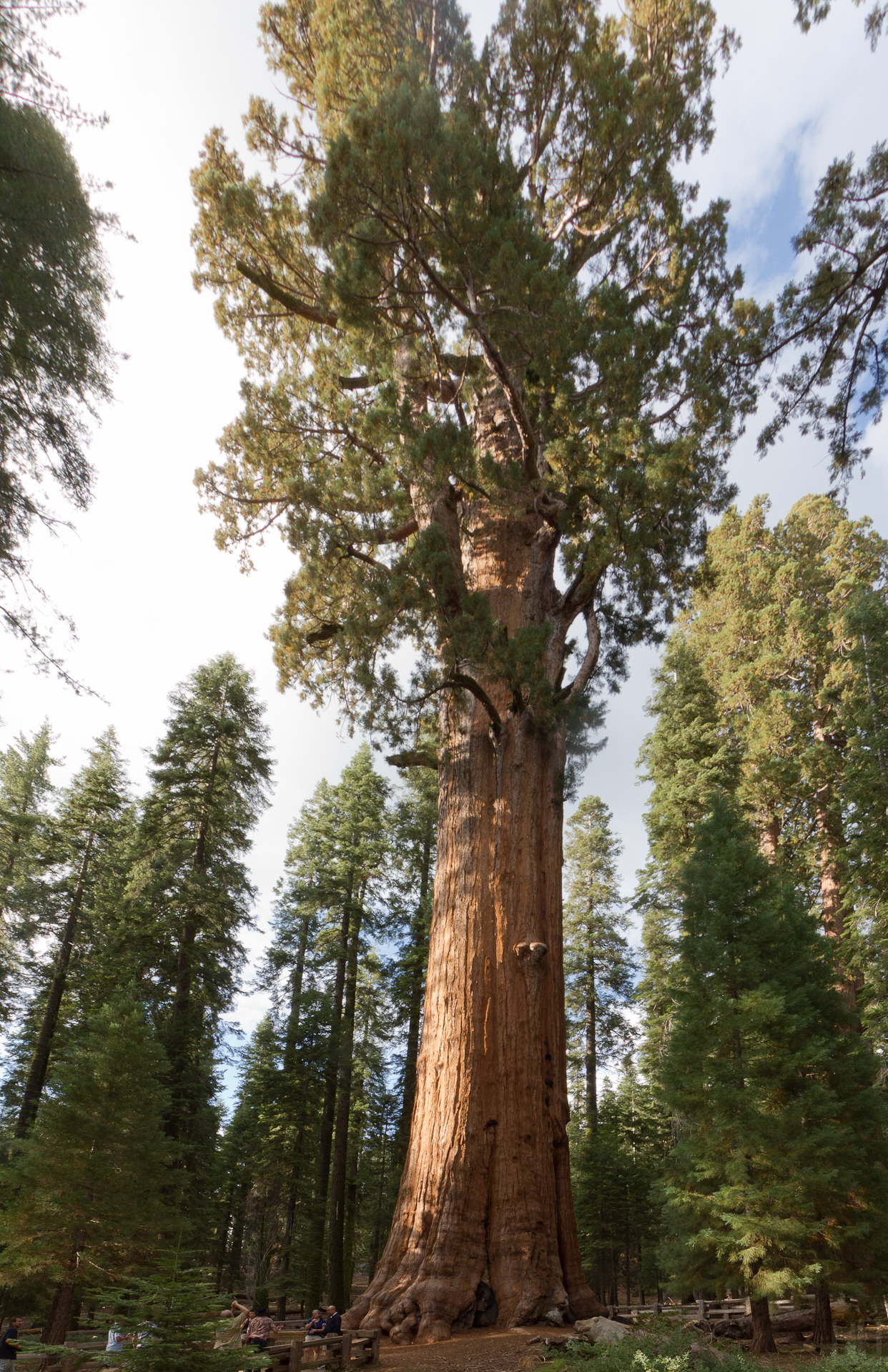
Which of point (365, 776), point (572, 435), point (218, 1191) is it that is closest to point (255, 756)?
point (365, 776)

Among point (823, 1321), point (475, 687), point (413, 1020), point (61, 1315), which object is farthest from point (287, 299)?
point (413, 1020)

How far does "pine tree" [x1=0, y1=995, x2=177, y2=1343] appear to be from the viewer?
10.4 m

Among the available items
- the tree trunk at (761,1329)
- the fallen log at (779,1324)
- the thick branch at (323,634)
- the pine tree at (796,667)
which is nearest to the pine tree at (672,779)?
the pine tree at (796,667)

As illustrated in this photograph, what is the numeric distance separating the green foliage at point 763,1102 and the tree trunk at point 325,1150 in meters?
10.4

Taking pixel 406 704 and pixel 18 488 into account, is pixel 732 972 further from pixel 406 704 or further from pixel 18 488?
pixel 18 488

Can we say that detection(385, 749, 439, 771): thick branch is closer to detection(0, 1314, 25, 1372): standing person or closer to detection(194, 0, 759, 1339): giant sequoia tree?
detection(194, 0, 759, 1339): giant sequoia tree

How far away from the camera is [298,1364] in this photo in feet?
18.9

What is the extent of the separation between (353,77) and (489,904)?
1149 cm

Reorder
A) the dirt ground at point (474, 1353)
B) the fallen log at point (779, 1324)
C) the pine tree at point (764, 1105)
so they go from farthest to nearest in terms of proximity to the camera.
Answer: the fallen log at point (779, 1324), the pine tree at point (764, 1105), the dirt ground at point (474, 1353)

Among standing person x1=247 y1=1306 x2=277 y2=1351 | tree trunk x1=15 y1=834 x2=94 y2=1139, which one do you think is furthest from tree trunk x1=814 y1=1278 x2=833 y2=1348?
tree trunk x1=15 y1=834 x2=94 y2=1139

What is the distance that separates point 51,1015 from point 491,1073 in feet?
49.7

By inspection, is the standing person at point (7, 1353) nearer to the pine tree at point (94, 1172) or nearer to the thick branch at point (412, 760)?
the pine tree at point (94, 1172)

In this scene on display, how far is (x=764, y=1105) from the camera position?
955 centimetres

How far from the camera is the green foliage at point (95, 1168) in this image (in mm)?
10414
